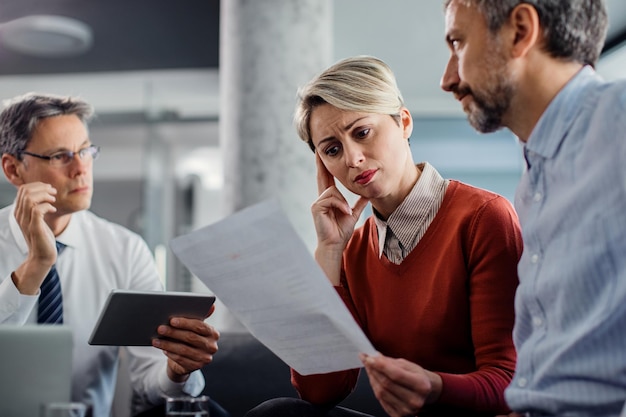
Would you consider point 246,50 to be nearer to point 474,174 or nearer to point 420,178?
point 420,178

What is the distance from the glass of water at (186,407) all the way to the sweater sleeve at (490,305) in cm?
39

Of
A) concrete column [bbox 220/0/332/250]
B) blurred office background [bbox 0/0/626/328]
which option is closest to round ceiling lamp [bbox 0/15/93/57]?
blurred office background [bbox 0/0/626/328]

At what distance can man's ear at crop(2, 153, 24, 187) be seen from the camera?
6.79 ft

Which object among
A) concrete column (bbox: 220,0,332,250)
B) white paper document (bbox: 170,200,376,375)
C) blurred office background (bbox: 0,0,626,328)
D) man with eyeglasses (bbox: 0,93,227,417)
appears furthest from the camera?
blurred office background (bbox: 0,0,626,328)

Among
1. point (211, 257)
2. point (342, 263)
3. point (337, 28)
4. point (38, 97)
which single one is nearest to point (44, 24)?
point (337, 28)

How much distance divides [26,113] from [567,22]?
151cm

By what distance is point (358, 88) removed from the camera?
1524 millimetres

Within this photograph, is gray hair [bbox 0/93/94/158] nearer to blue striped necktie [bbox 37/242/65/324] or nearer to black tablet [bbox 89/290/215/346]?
blue striped necktie [bbox 37/242/65/324]

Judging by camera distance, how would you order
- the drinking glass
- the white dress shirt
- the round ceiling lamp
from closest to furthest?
the drinking glass → the white dress shirt → the round ceiling lamp

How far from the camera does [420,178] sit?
1560 mm

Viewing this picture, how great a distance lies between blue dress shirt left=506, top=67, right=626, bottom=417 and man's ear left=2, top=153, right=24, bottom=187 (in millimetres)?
1510

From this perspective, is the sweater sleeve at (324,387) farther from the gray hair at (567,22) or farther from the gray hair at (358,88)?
the gray hair at (567,22)

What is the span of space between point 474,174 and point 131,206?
355 centimetres

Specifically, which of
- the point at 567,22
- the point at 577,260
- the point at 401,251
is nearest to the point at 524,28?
the point at 567,22
